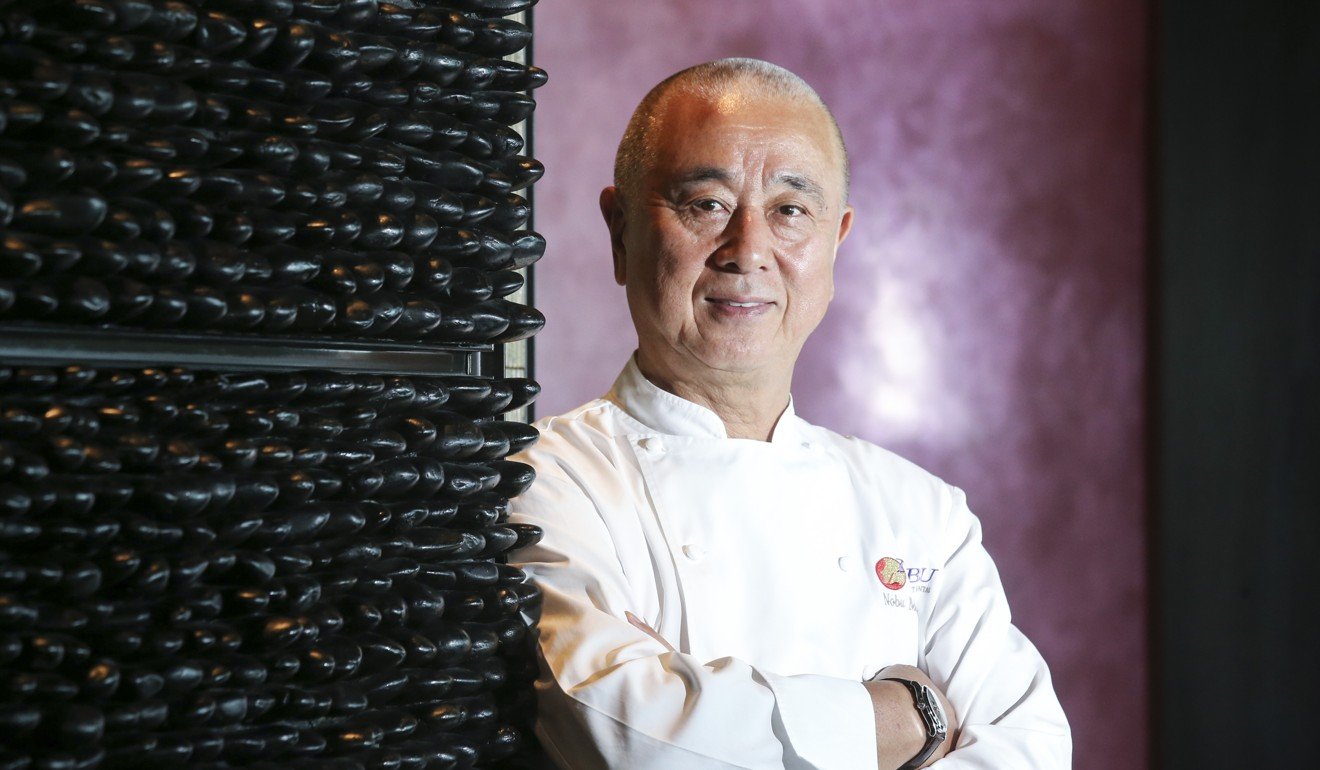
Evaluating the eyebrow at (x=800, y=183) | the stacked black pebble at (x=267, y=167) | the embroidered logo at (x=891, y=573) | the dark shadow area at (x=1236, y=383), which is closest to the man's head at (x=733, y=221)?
the eyebrow at (x=800, y=183)

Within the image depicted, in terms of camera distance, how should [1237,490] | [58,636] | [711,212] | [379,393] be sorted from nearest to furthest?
1. [58,636]
2. [379,393]
3. [711,212]
4. [1237,490]

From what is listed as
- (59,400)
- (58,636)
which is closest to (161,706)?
(58,636)

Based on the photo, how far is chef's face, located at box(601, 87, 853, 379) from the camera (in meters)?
1.45

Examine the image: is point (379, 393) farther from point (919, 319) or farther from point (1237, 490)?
point (1237, 490)

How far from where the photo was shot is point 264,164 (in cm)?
80

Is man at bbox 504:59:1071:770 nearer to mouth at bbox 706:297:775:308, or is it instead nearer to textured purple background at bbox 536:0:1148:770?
mouth at bbox 706:297:775:308

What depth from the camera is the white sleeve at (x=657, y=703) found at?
3.56 feet

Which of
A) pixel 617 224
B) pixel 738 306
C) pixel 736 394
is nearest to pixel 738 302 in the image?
pixel 738 306

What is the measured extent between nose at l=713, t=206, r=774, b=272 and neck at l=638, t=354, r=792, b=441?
140mm

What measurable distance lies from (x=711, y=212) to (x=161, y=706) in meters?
0.89

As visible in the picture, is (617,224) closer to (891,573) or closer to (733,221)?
(733,221)

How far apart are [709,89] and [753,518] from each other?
0.50 meters

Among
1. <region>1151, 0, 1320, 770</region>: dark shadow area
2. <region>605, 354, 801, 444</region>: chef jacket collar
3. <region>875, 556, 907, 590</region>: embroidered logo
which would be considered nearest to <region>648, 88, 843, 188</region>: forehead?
<region>605, 354, 801, 444</region>: chef jacket collar

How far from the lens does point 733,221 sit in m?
1.46
